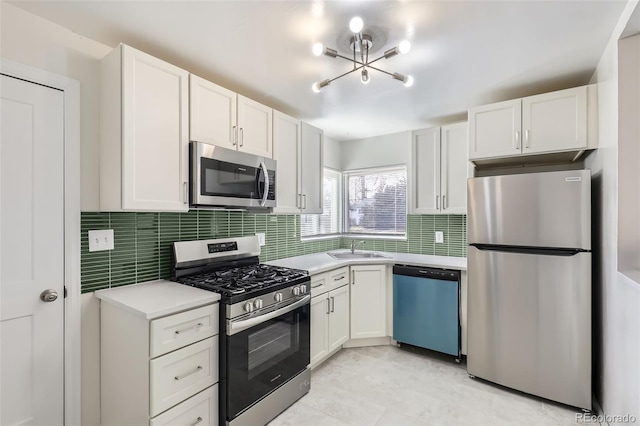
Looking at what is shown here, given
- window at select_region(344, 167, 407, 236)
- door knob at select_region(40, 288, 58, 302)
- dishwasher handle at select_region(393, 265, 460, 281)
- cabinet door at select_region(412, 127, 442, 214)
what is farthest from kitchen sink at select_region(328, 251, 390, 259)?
door knob at select_region(40, 288, 58, 302)

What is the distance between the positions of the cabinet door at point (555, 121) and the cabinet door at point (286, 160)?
1864mm

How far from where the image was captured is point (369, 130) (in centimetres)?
361

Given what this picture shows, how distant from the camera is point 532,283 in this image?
7.35 feet

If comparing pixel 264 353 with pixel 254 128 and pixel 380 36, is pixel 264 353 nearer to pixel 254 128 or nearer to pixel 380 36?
pixel 254 128

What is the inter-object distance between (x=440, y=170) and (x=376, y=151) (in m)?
0.98

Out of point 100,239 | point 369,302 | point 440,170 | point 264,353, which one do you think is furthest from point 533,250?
point 100,239

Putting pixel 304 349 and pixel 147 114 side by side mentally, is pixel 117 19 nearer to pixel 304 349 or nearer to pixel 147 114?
pixel 147 114

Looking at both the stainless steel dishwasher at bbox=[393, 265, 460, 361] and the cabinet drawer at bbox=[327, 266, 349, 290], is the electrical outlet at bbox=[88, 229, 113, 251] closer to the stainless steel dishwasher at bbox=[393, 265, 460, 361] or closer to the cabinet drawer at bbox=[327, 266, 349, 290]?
the cabinet drawer at bbox=[327, 266, 349, 290]

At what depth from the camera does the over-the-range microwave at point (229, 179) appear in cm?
194

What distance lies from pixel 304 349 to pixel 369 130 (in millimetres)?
2489

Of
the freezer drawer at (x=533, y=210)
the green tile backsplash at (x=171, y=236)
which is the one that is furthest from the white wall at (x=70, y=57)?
the freezer drawer at (x=533, y=210)

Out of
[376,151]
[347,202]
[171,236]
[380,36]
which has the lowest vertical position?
[171,236]

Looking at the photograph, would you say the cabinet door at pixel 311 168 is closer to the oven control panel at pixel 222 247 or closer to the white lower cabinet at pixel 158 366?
the oven control panel at pixel 222 247

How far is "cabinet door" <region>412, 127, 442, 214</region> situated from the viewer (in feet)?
10.2
